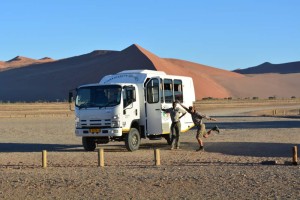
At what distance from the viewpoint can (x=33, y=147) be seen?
77.4ft

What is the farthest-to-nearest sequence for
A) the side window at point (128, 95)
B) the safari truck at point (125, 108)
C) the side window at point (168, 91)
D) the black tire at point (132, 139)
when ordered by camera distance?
the side window at point (168, 91)
the black tire at point (132, 139)
the side window at point (128, 95)
the safari truck at point (125, 108)

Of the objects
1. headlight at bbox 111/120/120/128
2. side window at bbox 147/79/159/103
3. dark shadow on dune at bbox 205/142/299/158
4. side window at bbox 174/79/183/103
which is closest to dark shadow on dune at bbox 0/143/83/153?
headlight at bbox 111/120/120/128

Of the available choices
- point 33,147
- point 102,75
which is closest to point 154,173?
point 33,147

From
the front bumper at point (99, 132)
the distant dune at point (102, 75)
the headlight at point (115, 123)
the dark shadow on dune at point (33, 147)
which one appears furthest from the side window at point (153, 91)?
the distant dune at point (102, 75)

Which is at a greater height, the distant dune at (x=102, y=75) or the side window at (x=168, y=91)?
the distant dune at (x=102, y=75)

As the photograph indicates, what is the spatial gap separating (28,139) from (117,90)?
9.29 meters

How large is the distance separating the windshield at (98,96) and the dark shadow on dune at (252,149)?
3971 mm

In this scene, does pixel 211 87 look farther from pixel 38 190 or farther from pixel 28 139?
pixel 38 190

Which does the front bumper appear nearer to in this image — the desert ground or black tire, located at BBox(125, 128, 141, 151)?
black tire, located at BBox(125, 128, 141, 151)

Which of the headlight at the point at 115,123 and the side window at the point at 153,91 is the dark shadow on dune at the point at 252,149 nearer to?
the side window at the point at 153,91

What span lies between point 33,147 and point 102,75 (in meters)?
112

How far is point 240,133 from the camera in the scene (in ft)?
95.9

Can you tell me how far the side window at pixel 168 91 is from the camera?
72.5 ft

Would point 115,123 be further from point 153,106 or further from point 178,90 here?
point 178,90
